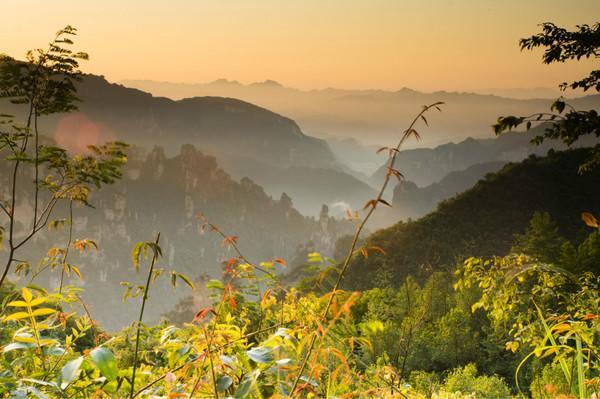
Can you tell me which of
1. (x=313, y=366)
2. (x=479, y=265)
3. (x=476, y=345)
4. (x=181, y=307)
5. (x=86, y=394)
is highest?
(x=313, y=366)

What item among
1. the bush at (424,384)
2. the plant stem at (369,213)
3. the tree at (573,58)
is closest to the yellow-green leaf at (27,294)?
the plant stem at (369,213)

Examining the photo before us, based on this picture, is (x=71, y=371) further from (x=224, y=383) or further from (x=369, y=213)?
(x=369, y=213)

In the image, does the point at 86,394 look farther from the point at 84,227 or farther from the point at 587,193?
the point at 84,227

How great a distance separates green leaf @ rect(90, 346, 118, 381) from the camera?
0.94 m

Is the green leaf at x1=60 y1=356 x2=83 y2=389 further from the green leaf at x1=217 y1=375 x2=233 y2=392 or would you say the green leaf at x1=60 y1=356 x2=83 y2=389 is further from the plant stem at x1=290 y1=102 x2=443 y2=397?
the plant stem at x1=290 y1=102 x2=443 y2=397

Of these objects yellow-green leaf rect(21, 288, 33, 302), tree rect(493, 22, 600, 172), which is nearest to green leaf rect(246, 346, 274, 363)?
yellow-green leaf rect(21, 288, 33, 302)

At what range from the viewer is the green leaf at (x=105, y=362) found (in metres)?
0.94

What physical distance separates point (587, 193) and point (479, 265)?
3274 inches

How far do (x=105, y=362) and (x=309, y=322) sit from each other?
28.1 inches

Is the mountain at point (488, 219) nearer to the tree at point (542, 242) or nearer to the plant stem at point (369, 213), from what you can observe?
the tree at point (542, 242)

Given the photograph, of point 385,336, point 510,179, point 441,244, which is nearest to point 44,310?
point 385,336

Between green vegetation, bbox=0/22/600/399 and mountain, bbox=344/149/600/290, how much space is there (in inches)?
32.8

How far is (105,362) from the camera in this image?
96cm

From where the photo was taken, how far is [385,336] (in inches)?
669
